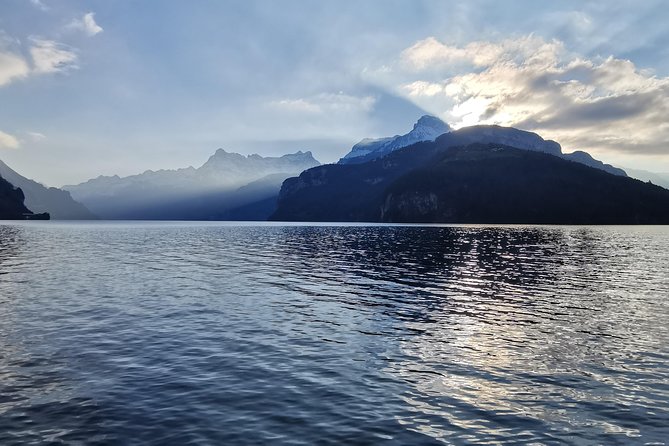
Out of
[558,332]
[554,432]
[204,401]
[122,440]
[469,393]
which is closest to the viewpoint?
[122,440]

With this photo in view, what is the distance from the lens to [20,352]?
26953 millimetres

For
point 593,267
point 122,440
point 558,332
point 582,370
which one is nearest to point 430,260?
point 593,267

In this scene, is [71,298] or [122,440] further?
[71,298]

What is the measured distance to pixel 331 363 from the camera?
2592 cm

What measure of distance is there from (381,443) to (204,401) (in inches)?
342

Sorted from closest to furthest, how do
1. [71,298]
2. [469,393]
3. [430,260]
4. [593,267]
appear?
[469,393] → [71,298] → [593,267] → [430,260]

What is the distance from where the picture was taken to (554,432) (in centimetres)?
1736

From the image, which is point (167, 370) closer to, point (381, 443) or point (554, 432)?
point (381, 443)

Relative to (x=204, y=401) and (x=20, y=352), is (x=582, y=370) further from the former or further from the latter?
(x=20, y=352)

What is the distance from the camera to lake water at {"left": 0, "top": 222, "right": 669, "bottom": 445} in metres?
17.6

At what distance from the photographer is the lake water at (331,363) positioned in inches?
691

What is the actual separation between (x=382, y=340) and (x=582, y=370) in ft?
41.2

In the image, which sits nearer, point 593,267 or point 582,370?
point 582,370

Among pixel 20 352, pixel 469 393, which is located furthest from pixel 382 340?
pixel 20 352
